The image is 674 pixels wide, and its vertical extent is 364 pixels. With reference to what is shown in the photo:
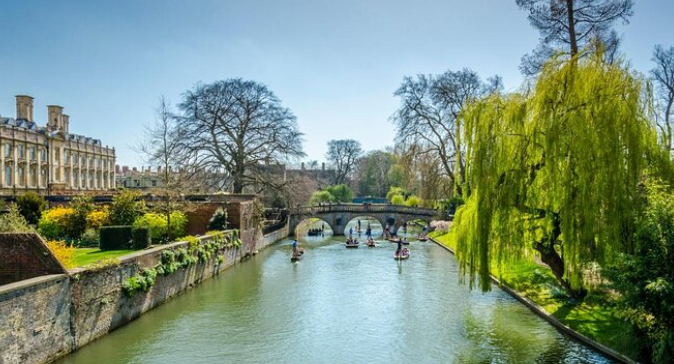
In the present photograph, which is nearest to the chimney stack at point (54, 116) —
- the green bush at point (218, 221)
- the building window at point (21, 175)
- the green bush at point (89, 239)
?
the building window at point (21, 175)

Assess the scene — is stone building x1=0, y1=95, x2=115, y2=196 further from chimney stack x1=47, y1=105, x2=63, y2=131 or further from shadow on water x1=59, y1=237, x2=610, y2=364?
shadow on water x1=59, y1=237, x2=610, y2=364

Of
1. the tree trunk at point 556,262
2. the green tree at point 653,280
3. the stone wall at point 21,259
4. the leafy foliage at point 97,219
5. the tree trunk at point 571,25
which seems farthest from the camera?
the leafy foliage at point 97,219

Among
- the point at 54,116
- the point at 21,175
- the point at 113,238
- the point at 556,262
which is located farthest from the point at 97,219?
the point at 54,116

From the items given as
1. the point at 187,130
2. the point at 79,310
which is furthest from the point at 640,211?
the point at 187,130

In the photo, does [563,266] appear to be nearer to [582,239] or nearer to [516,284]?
[582,239]

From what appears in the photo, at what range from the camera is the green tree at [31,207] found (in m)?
29.5

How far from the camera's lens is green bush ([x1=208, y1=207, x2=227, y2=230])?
29516mm

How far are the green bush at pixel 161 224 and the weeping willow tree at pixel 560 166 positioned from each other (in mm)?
15315

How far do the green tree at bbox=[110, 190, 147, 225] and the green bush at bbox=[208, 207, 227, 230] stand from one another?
4129mm

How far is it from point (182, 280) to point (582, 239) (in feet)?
49.0

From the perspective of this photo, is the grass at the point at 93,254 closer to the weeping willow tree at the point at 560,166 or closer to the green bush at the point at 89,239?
the green bush at the point at 89,239

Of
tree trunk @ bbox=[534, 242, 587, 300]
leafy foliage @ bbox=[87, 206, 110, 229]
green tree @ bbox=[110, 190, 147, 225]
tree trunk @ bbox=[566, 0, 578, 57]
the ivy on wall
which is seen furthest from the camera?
green tree @ bbox=[110, 190, 147, 225]

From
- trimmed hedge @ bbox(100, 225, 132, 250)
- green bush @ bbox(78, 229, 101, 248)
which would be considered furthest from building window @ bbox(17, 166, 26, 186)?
trimmed hedge @ bbox(100, 225, 132, 250)

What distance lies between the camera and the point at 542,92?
1447cm
